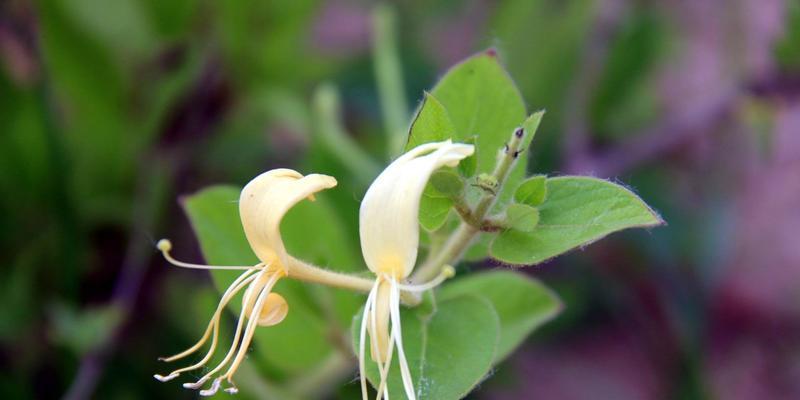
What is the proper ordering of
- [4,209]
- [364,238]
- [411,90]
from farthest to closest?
[411,90]
[4,209]
[364,238]

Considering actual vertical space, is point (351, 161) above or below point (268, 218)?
below

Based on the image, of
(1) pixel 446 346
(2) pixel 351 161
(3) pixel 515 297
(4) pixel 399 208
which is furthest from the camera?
(2) pixel 351 161

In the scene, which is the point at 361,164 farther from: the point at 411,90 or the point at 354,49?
the point at 354,49

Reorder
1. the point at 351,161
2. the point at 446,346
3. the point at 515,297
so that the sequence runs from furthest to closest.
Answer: the point at 351,161 → the point at 515,297 → the point at 446,346

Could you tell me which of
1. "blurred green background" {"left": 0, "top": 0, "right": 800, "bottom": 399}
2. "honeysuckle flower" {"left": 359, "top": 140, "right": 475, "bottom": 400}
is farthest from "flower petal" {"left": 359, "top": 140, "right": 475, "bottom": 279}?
"blurred green background" {"left": 0, "top": 0, "right": 800, "bottom": 399}

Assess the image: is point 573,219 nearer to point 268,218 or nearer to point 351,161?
point 268,218

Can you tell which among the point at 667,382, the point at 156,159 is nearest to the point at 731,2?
the point at 667,382

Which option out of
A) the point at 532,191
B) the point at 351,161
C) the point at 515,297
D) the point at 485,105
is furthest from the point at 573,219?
the point at 351,161
